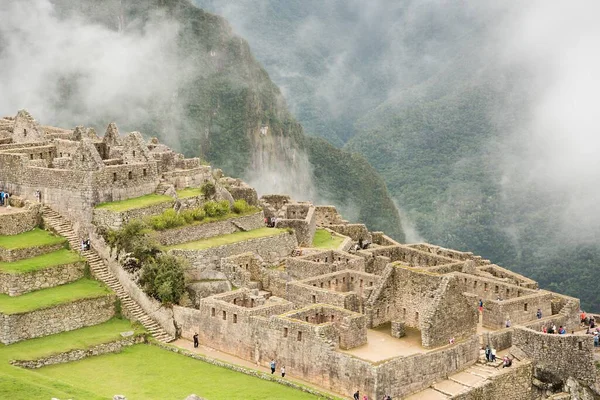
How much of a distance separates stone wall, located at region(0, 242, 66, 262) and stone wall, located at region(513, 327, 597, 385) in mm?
20426

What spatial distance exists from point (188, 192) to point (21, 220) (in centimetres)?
908

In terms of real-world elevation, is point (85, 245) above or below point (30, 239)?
below

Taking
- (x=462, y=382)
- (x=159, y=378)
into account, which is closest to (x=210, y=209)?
(x=159, y=378)

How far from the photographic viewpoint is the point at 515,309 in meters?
42.1

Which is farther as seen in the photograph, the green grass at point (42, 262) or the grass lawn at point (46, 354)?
the green grass at point (42, 262)

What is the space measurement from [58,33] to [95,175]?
74501 millimetres

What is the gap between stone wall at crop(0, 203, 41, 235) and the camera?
41.6m

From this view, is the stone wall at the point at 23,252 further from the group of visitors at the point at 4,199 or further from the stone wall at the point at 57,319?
the group of visitors at the point at 4,199

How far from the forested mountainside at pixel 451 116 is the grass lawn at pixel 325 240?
76.9 feet

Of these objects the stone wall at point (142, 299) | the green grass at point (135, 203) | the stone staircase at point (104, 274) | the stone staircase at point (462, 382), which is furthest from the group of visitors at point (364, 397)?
the green grass at point (135, 203)

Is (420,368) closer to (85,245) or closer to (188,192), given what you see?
(85,245)

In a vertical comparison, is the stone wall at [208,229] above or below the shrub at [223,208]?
below

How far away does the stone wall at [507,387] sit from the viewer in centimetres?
3516

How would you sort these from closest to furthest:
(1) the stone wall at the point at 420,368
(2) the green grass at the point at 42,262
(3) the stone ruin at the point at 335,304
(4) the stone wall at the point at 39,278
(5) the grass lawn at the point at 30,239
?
(1) the stone wall at the point at 420,368 < (3) the stone ruin at the point at 335,304 < (4) the stone wall at the point at 39,278 < (2) the green grass at the point at 42,262 < (5) the grass lawn at the point at 30,239
